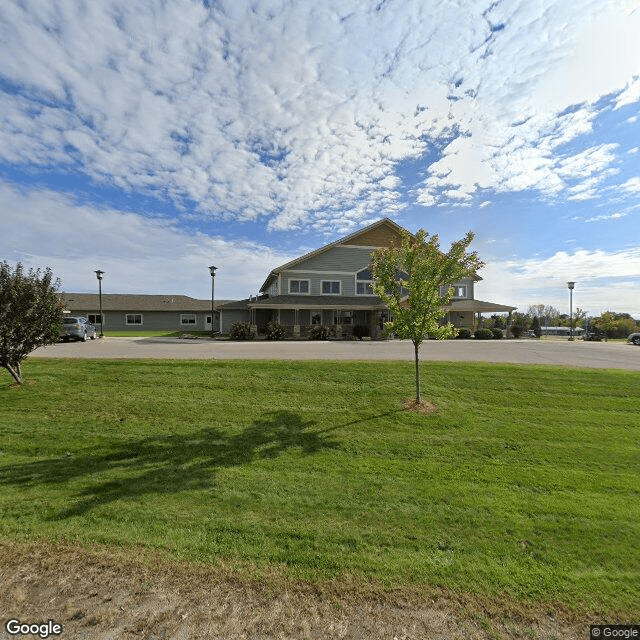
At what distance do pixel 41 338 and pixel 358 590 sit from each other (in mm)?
10193

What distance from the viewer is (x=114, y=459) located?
226 inches

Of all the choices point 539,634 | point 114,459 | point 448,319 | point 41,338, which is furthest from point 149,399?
point 448,319

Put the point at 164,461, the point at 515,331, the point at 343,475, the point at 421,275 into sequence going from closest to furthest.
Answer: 1. the point at 343,475
2. the point at 164,461
3. the point at 421,275
4. the point at 515,331

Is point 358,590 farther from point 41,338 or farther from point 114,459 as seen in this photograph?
point 41,338

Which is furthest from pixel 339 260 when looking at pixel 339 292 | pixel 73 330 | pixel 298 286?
pixel 73 330

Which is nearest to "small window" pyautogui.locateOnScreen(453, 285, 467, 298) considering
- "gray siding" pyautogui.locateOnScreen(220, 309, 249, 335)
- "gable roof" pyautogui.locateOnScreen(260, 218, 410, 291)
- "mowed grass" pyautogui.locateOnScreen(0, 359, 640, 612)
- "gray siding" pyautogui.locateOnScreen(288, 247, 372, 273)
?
"gable roof" pyautogui.locateOnScreen(260, 218, 410, 291)

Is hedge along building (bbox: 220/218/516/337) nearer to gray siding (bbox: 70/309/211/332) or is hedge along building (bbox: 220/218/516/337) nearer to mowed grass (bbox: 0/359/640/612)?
gray siding (bbox: 70/309/211/332)

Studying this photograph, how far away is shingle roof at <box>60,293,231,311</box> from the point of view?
40031 millimetres

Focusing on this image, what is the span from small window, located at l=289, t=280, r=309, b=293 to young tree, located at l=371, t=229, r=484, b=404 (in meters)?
21.7

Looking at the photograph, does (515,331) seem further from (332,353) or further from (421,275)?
(421,275)

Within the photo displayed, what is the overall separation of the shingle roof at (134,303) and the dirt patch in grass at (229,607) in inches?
1499

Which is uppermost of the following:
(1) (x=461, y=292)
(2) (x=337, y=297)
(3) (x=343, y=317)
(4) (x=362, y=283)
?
(4) (x=362, y=283)

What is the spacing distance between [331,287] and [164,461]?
84.6ft

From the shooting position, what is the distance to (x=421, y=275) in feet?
27.3
